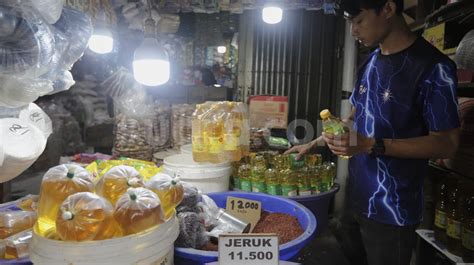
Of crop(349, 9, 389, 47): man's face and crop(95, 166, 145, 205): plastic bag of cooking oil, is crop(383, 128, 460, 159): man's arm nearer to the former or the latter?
crop(349, 9, 389, 47): man's face

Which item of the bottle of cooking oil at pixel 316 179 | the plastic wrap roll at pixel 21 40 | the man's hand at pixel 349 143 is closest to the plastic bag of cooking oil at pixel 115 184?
the plastic wrap roll at pixel 21 40

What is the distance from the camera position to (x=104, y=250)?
2.76ft

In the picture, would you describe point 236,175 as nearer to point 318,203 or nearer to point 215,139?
point 215,139

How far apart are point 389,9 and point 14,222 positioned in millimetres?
1831

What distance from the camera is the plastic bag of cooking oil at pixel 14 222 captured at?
1144 mm

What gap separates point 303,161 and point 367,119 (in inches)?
26.1

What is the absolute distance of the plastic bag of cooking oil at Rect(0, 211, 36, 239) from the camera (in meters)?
1.14

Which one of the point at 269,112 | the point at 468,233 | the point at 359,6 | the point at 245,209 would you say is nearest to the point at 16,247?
the point at 245,209

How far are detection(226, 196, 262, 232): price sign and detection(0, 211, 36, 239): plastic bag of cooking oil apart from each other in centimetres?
82

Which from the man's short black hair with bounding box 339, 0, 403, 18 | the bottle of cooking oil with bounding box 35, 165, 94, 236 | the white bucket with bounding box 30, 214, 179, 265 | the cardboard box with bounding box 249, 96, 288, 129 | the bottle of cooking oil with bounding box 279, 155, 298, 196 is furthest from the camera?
the cardboard box with bounding box 249, 96, 288, 129

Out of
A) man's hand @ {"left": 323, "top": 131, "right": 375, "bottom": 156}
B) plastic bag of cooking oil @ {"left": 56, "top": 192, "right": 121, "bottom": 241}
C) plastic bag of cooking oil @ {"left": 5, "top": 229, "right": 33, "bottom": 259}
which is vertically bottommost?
plastic bag of cooking oil @ {"left": 5, "top": 229, "right": 33, "bottom": 259}

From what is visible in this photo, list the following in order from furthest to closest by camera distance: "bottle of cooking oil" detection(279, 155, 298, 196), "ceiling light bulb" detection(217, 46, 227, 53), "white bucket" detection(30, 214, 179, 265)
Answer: "ceiling light bulb" detection(217, 46, 227, 53) < "bottle of cooking oil" detection(279, 155, 298, 196) < "white bucket" detection(30, 214, 179, 265)

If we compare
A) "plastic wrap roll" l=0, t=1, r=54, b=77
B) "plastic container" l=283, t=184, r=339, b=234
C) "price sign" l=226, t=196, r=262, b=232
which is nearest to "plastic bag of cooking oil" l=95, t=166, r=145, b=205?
"plastic wrap roll" l=0, t=1, r=54, b=77

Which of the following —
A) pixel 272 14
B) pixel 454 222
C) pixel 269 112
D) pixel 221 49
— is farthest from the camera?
pixel 221 49
